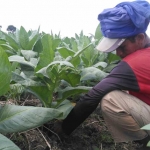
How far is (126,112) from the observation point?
156 cm

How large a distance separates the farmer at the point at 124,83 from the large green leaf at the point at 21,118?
0.48 meters

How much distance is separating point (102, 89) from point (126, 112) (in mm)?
192

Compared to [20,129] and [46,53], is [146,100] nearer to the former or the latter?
[46,53]

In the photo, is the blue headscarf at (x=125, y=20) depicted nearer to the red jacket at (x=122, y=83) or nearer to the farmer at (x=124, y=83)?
the farmer at (x=124, y=83)

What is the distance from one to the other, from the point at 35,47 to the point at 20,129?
93cm

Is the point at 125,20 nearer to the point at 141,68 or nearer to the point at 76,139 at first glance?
the point at 141,68

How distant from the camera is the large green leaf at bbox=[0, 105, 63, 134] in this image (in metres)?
1.02

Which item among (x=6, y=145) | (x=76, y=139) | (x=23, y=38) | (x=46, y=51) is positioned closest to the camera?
(x=6, y=145)

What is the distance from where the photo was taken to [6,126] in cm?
103

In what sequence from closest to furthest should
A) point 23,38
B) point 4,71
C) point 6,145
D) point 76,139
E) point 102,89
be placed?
point 6,145 < point 4,71 < point 102,89 < point 76,139 < point 23,38

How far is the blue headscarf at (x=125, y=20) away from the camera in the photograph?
1.54 m

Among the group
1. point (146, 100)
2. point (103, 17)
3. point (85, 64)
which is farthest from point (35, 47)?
point (146, 100)

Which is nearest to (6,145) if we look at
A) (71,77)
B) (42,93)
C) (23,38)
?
(42,93)

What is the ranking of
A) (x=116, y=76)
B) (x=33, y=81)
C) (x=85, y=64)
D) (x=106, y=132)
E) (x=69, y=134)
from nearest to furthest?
(x=33, y=81), (x=116, y=76), (x=69, y=134), (x=106, y=132), (x=85, y=64)
